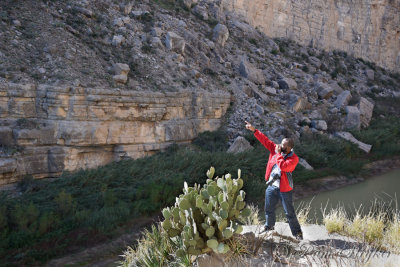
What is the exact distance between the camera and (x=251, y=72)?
18.4 metres

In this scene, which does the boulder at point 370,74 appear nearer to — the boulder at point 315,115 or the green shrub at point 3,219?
the boulder at point 315,115

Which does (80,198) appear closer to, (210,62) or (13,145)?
(13,145)

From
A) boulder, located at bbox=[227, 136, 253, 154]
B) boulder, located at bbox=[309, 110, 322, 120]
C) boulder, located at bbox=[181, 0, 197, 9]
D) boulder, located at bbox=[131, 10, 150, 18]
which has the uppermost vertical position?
boulder, located at bbox=[181, 0, 197, 9]

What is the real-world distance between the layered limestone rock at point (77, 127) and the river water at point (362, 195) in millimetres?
5027

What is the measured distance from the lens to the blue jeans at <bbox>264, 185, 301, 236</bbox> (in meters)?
5.48

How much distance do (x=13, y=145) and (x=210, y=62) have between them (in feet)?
32.5

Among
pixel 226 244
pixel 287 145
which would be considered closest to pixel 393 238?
pixel 287 145

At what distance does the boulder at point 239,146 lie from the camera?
45.2ft

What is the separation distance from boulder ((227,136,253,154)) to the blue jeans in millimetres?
7906

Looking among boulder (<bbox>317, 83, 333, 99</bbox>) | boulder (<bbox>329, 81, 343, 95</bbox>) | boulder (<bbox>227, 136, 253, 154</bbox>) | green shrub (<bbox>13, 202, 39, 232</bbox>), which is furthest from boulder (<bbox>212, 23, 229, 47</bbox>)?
green shrub (<bbox>13, 202, 39, 232</bbox>)

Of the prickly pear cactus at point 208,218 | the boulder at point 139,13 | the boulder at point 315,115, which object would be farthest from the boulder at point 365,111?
the prickly pear cactus at point 208,218

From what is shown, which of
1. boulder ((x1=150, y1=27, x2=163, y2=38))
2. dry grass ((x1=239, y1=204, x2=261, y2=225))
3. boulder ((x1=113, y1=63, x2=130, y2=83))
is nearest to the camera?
dry grass ((x1=239, y1=204, x2=261, y2=225))

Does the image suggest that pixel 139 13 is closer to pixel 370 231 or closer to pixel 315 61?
pixel 315 61

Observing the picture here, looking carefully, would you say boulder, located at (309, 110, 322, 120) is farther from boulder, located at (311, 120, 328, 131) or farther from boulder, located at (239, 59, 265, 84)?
boulder, located at (239, 59, 265, 84)
